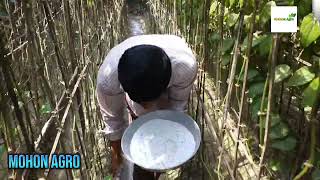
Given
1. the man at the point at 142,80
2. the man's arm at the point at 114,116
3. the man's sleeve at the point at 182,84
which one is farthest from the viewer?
the man's arm at the point at 114,116

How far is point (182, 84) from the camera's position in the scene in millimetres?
1740

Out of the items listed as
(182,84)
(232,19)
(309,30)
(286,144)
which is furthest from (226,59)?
(309,30)

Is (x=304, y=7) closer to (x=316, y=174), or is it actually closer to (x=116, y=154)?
(x=316, y=174)

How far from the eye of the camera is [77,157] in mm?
→ 1902

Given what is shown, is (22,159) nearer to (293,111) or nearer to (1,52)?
(1,52)

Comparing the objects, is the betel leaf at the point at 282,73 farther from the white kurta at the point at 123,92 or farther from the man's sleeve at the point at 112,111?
the man's sleeve at the point at 112,111

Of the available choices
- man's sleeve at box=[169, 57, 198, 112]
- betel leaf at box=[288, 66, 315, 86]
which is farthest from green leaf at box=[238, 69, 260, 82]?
betel leaf at box=[288, 66, 315, 86]

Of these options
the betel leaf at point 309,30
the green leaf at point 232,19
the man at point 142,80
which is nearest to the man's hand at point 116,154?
the man at point 142,80

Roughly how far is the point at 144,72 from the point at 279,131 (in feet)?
2.31

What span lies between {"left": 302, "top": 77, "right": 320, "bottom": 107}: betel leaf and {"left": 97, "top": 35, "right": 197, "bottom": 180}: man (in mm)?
511

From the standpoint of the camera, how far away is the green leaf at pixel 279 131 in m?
1.71

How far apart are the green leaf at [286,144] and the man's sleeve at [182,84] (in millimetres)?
454

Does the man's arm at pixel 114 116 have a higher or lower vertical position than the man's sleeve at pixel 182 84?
lower

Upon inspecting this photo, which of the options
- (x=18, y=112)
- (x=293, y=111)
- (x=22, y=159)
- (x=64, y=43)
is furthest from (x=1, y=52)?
(x=293, y=111)
